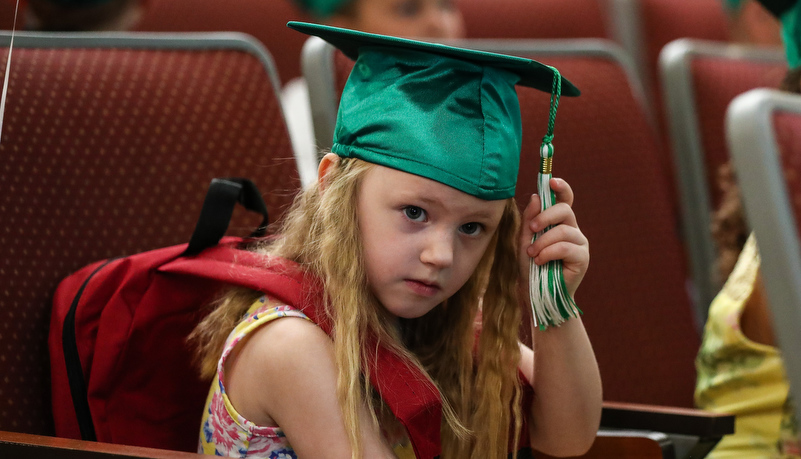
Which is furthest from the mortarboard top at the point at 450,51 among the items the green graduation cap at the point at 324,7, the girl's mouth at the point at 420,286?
the green graduation cap at the point at 324,7

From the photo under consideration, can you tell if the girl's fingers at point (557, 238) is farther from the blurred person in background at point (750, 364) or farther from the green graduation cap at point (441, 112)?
the blurred person in background at point (750, 364)

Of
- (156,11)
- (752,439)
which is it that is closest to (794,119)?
(752,439)

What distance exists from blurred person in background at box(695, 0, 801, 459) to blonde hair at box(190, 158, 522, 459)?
1.49ft

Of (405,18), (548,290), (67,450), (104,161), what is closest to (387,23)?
(405,18)

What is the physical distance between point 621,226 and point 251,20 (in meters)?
1.19

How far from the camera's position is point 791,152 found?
2.57 ft

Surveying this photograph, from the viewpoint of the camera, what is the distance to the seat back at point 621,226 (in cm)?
120

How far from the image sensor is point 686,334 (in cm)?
133

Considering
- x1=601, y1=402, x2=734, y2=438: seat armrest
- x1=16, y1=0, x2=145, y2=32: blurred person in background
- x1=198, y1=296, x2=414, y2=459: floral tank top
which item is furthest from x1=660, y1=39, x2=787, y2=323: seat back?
x1=16, y1=0, x2=145, y2=32: blurred person in background

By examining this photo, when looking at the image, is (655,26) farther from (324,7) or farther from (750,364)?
(750,364)

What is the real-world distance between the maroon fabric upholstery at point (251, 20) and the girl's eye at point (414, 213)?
1.30 metres

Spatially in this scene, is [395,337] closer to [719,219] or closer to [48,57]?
[48,57]

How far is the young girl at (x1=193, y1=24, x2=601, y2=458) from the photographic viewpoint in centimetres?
76

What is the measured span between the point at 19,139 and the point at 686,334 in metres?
1.01
